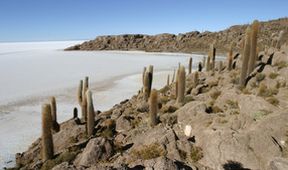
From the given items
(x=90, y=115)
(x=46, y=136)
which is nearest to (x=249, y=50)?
(x=90, y=115)

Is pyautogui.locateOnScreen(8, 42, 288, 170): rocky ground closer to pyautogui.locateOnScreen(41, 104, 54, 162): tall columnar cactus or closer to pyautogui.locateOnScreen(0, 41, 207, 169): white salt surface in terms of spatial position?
pyautogui.locateOnScreen(41, 104, 54, 162): tall columnar cactus

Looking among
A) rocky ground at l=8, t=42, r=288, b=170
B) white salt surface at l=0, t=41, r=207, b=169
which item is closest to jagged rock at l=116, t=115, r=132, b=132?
rocky ground at l=8, t=42, r=288, b=170

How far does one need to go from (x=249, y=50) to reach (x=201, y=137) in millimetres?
6316

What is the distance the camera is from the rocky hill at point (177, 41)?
234 feet

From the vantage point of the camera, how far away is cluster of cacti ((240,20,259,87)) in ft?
46.2

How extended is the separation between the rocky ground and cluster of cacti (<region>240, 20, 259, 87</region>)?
48 cm

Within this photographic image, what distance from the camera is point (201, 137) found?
981cm

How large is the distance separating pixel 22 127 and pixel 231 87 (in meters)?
11.8

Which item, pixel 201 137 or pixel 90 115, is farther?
pixel 90 115

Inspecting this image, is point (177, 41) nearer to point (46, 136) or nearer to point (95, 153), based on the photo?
point (46, 136)

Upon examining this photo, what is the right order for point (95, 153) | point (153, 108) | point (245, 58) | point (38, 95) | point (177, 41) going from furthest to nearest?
1. point (177, 41)
2. point (38, 95)
3. point (245, 58)
4. point (153, 108)
5. point (95, 153)

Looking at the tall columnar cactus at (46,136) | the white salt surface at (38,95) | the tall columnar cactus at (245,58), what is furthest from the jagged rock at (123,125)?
the tall columnar cactus at (245,58)

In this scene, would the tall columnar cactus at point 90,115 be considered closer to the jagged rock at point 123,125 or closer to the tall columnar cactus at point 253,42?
the jagged rock at point 123,125

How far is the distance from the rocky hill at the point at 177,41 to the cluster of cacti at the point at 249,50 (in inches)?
2023
